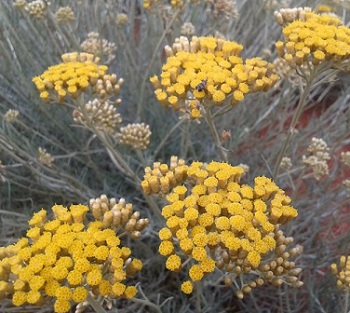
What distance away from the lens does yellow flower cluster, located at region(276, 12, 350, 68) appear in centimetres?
201

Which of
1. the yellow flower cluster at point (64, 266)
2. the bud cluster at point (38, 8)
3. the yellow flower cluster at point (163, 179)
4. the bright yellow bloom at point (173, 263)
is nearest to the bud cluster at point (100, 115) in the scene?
the yellow flower cluster at point (163, 179)

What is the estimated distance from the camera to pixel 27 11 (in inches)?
123

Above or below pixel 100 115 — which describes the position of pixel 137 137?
below

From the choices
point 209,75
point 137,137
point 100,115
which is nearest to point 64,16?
point 100,115

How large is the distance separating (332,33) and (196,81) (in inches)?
23.0

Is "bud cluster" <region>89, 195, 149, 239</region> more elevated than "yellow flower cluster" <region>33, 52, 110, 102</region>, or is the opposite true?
"yellow flower cluster" <region>33, 52, 110, 102</region>

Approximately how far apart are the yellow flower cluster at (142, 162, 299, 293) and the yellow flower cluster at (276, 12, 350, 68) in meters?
0.55

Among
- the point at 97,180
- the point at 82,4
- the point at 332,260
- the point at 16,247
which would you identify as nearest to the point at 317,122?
the point at 332,260

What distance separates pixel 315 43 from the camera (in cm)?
202

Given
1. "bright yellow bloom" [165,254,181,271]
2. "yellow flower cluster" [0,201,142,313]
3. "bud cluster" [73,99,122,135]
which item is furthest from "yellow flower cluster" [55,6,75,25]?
"bright yellow bloom" [165,254,181,271]

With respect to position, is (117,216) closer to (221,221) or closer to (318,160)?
(221,221)

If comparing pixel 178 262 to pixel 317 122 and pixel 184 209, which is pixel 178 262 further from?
pixel 317 122

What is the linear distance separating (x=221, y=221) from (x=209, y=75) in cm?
66

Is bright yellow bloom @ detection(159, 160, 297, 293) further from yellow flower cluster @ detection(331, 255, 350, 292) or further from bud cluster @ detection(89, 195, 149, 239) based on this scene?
yellow flower cluster @ detection(331, 255, 350, 292)
